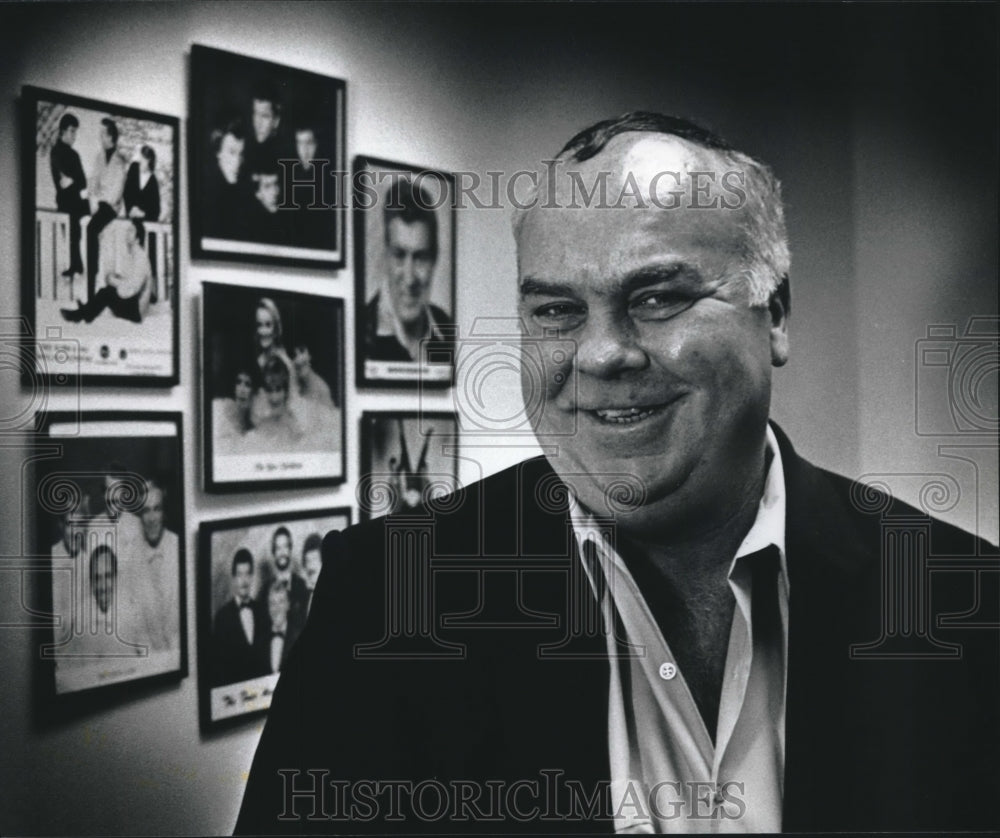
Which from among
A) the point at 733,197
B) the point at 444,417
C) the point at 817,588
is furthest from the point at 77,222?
the point at 817,588

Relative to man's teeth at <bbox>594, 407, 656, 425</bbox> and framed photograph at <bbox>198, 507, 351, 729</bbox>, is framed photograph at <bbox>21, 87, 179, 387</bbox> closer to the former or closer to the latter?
framed photograph at <bbox>198, 507, 351, 729</bbox>

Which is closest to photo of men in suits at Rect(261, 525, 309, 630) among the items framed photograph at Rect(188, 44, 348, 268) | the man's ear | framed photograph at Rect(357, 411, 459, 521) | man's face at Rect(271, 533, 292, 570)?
man's face at Rect(271, 533, 292, 570)

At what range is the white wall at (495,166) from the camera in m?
1.17

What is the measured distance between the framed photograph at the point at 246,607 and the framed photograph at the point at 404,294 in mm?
219

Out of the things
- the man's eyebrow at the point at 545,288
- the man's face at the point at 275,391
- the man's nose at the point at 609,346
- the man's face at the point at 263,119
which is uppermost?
the man's face at the point at 263,119

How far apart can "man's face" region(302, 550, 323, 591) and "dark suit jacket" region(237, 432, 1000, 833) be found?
11 millimetres

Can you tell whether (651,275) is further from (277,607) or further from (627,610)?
(277,607)

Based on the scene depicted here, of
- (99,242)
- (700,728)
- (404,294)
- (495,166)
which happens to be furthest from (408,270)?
(700,728)

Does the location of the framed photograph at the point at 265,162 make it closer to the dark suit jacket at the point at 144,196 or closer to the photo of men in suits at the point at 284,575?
the dark suit jacket at the point at 144,196

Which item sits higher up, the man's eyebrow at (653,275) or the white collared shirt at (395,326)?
the man's eyebrow at (653,275)

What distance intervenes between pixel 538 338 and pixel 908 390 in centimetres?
50

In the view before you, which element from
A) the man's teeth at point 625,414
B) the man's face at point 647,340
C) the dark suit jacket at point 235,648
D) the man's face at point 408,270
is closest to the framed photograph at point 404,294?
the man's face at point 408,270

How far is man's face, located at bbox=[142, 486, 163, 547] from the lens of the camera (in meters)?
1.17

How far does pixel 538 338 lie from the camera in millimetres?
1155
